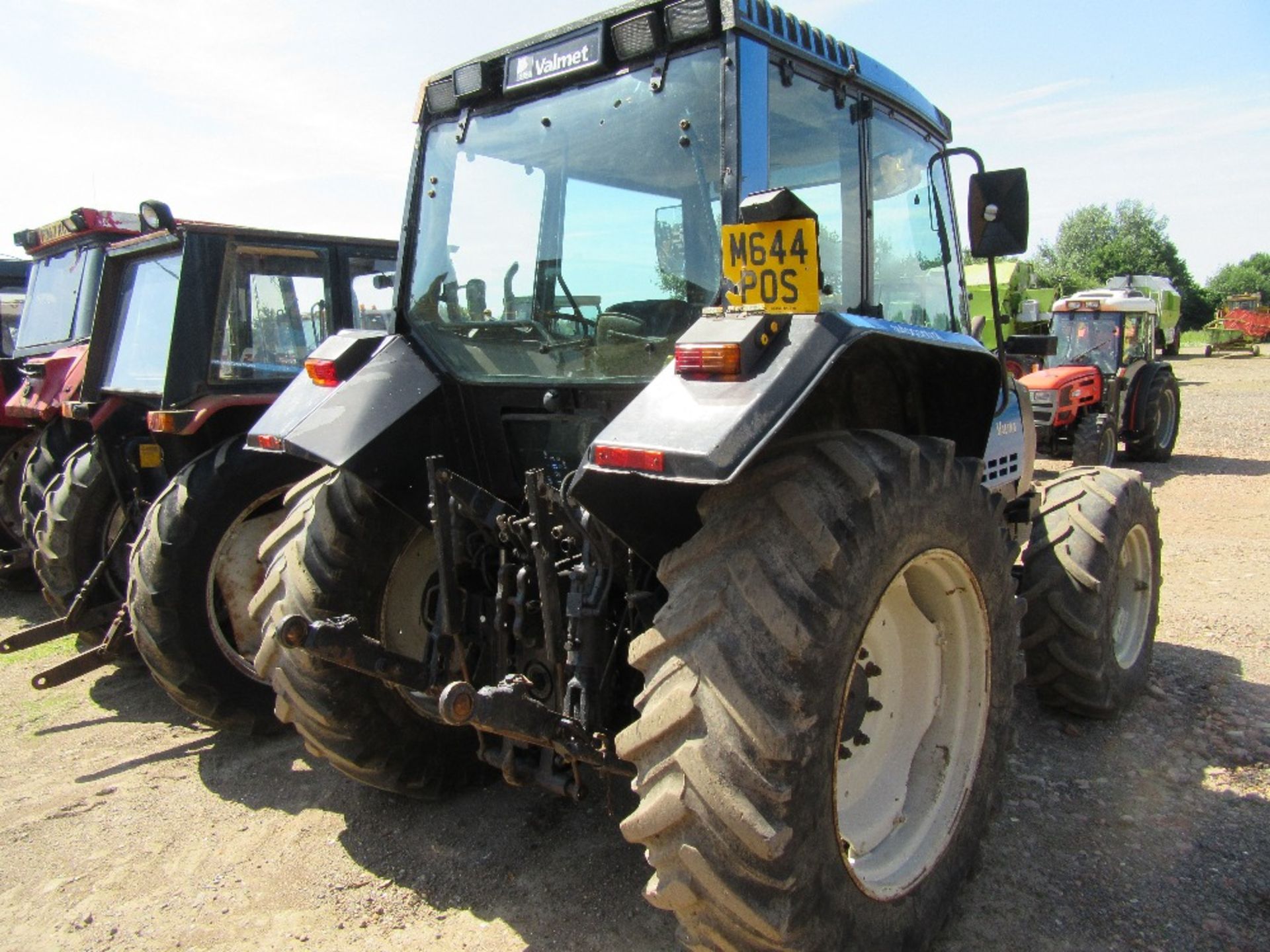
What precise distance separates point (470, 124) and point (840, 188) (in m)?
1.18

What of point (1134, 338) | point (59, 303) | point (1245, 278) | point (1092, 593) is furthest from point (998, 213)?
point (1245, 278)

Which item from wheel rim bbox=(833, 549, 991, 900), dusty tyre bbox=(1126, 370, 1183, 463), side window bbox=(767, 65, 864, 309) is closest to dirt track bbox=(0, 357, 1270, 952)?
wheel rim bbox=(833, 549, 991, 900)

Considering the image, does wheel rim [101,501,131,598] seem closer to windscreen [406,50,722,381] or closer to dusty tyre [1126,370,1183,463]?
windscreen [406,50,722,381]

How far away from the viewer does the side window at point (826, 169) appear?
255cm

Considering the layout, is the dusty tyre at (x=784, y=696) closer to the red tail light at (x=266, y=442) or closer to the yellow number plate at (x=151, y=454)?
the red tail light at (x=266, y=442)

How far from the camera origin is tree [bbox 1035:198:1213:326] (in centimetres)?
4541

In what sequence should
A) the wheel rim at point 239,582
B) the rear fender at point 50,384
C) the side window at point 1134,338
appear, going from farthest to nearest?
the side window at point 1134,338, the rear fender at point 50,384, the wheel rim at point 239,582

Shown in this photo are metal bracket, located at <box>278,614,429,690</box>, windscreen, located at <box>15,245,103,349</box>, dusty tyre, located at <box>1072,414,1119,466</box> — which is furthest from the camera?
dusty tyre, located at <box>1072,414,1119,466</box>

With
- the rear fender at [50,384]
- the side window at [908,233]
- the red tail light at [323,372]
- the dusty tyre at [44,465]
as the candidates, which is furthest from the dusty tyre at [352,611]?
the dusty tyre at [44,465]

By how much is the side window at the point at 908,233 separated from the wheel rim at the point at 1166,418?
9.48m

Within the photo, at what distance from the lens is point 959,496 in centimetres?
232

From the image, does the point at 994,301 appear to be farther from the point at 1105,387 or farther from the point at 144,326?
the point at 1105,387

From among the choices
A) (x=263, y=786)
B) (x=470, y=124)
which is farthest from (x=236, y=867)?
(x=470, y=124)

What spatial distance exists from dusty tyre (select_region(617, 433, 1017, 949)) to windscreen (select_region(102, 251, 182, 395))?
393cm
